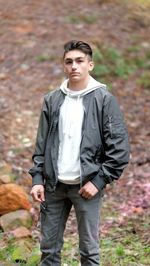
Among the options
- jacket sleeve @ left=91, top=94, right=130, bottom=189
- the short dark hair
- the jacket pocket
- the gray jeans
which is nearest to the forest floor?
the gray jeans

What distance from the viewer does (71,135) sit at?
11.6ft

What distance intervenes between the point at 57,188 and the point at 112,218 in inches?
94.8

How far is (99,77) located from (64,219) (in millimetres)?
6550

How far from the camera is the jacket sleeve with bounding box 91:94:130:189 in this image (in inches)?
137

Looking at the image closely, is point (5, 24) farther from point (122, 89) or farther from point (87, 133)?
point (87, 133)

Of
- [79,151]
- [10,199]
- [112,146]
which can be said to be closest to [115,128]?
[112,146]

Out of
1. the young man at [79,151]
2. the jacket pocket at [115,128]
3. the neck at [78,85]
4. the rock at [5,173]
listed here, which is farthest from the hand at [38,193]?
the rock at [5,173]

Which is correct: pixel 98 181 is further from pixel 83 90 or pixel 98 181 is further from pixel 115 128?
pixel 83 90

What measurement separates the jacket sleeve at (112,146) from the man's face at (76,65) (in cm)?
26

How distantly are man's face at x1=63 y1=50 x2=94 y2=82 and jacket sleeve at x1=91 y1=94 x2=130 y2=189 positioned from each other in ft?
0.86

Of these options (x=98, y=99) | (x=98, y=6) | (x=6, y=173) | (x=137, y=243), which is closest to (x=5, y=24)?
(x=98, y=6)

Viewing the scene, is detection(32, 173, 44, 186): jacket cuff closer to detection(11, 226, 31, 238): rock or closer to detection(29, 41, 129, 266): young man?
detection(29, 41, 129, 266): young man

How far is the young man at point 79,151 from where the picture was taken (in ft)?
11.5

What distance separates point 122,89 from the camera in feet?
32.4
